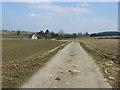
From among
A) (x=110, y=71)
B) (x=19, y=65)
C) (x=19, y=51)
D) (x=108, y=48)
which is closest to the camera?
(x=110, y=71)

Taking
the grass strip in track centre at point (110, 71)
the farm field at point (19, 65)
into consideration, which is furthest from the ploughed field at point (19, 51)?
the grass strip in track centre at point (110, 71)

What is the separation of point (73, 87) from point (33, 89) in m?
1.56

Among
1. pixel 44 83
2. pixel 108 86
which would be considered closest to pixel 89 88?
pixel 108 86

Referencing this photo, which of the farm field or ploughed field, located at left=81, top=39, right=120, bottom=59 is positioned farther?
ploughed field, located at left=81, top=39, right=120, bottom=59

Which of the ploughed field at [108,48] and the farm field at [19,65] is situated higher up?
the farm field at [19,65]

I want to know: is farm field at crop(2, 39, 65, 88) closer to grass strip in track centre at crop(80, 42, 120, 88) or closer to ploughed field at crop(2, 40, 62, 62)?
ploughed field at crop(2, 40, 62, 62)

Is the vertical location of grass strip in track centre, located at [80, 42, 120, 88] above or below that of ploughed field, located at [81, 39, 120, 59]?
above

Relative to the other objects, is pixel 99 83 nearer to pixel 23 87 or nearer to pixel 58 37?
pixel 23 87

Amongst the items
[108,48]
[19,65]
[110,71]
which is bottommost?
[108,48]

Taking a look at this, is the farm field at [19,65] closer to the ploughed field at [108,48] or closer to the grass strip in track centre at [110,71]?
the grass strip in track centre at [110,71]

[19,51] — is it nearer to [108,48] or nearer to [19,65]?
[19,65]

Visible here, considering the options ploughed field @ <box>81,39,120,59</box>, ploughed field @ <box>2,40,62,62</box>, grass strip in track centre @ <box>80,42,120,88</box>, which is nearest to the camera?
grass strip in track centre @ <box>80,42,120,88</box>

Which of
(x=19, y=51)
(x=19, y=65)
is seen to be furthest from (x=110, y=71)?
(x=19, y=51)

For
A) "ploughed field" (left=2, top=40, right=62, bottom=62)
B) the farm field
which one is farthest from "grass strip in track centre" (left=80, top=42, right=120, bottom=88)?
"ploughed field" (left=2, top=40, right=62, bottom=62)
